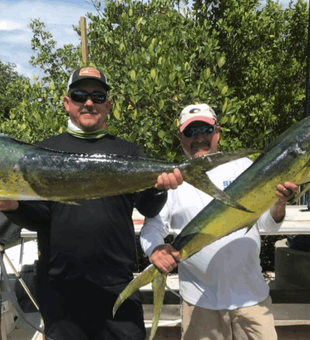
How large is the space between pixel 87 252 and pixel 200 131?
1063 mm

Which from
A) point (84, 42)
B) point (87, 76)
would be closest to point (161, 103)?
point (84, 42)

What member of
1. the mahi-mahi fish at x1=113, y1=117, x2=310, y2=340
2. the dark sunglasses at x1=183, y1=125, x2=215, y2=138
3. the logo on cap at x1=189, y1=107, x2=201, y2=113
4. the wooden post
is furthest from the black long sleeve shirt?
the wooden post

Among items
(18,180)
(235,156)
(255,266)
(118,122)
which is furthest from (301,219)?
(18,180)

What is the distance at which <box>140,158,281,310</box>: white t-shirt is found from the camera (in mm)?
2580

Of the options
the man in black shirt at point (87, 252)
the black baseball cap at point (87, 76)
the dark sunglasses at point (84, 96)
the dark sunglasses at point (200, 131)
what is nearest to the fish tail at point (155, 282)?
the man in black shirt at point (87, 252)

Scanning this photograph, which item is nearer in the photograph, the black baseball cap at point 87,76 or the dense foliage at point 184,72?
the black baseball cap at point 87,76

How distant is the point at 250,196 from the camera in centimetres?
217

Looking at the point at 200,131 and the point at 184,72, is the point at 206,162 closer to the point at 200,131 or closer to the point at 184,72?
the point at 200,131

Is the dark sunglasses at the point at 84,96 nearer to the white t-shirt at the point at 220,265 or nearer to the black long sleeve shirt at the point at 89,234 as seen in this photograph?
the black long sleeve shirt at the point at 89,234

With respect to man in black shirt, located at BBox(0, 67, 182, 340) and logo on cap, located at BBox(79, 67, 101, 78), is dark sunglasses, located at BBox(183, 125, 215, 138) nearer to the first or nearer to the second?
man in black shirt, located at BBox(0, 67, 182, 340)

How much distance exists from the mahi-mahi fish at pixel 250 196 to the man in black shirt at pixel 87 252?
30 centimetres

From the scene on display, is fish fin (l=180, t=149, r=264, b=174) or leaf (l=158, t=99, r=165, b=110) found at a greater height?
leaf (l=158, t=99, r=165, b=110)

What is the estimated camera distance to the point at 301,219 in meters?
4.18

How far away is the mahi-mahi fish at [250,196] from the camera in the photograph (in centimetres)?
209
